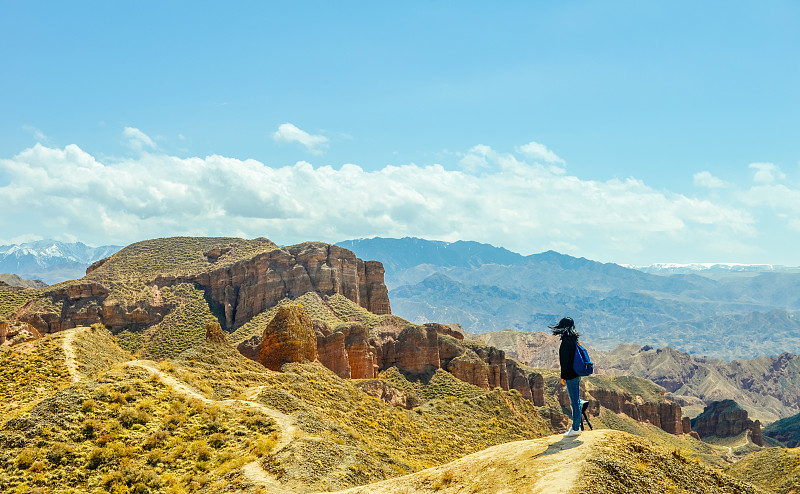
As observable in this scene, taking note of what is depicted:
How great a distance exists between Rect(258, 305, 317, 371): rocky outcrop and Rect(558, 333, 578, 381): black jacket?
41.3 metres

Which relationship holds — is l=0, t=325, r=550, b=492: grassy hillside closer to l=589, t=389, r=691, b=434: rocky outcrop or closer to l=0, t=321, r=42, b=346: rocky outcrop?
l=0, t=321, r=42, b=346: rocky outcrop

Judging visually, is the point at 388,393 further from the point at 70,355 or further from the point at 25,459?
the point at 25,459

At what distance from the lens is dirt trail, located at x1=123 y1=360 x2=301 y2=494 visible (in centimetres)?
3127

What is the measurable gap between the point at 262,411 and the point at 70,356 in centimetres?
1934

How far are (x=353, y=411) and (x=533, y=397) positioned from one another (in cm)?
9698

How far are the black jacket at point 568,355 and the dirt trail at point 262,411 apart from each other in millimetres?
13949

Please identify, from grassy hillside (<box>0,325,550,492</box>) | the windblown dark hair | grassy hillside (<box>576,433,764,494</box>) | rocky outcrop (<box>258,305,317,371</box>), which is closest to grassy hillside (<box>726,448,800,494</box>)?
grassy hillside (<box>0,325,550,492</box>)

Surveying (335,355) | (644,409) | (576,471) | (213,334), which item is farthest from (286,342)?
(644,409)

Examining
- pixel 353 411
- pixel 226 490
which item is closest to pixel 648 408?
pixel 353 411

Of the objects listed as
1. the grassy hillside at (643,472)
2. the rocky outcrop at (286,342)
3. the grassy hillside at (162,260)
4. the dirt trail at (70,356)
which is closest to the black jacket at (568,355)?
the grassy hillside at (643,472)

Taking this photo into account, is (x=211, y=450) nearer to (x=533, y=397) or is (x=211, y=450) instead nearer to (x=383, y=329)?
(x=383, y=329)

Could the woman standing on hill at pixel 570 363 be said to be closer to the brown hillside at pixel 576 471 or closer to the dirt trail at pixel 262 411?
the brown hillside at pixel 576 471

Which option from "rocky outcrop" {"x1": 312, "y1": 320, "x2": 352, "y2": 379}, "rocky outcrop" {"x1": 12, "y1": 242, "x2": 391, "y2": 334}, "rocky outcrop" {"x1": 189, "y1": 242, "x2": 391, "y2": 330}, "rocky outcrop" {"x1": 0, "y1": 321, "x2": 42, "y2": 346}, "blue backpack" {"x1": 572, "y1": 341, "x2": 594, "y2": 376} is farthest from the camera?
"rocky outcrop" {"x1": 189, "y1": 242, "x2": 391, "y2": 330}

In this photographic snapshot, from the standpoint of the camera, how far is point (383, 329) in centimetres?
11138
